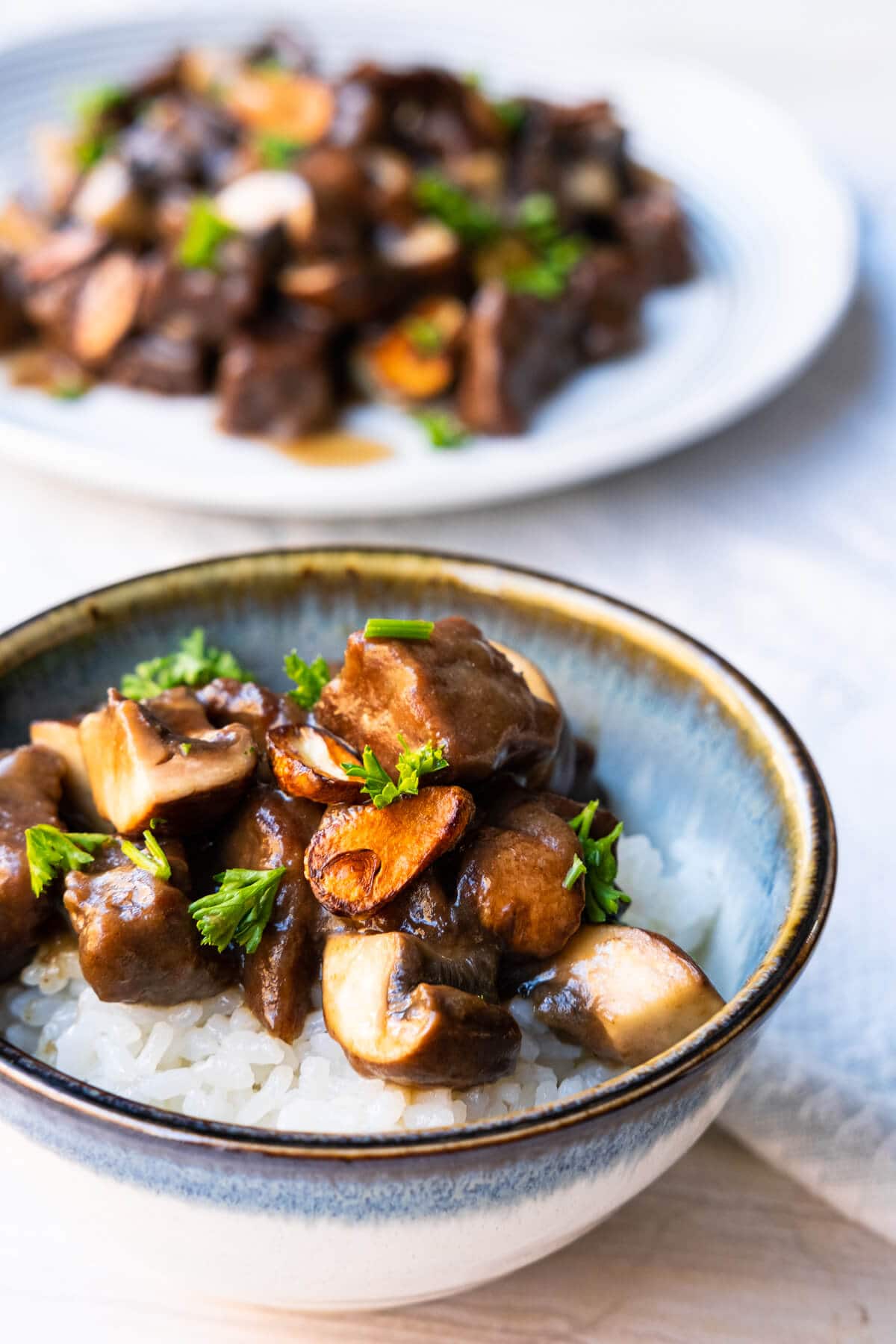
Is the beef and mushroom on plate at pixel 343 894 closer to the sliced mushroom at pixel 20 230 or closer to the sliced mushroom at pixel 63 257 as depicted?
the sliced mushroom at pixel 63 257

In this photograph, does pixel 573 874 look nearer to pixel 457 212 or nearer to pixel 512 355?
pixel 512 355

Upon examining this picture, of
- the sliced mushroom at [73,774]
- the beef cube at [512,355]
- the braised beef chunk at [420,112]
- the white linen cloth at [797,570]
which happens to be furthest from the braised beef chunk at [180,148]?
the sliced mushroom at [73,774]

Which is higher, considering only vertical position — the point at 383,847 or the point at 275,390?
the point at 383,847

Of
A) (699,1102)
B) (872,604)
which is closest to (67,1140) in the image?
(699,1102)

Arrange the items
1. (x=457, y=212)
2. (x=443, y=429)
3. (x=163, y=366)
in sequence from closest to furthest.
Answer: (x=443, y=429) < (x=163, y=366) < (x=457, y=212)

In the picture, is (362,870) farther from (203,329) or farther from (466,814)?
(203,329)

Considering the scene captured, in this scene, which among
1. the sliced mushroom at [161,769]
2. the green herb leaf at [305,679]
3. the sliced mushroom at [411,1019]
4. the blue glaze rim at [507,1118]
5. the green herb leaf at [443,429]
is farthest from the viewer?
the green herb leaf at [443,429]

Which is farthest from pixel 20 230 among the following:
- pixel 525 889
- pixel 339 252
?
pixel 525 889
